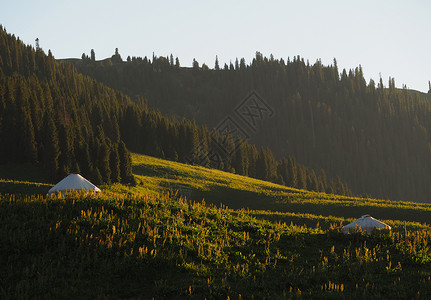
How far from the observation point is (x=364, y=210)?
193 ft

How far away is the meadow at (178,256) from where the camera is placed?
36.6ft

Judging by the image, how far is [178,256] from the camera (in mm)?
13695

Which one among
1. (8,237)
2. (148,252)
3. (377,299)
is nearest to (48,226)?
(8,237)

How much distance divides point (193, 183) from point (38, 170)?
99.9 ft

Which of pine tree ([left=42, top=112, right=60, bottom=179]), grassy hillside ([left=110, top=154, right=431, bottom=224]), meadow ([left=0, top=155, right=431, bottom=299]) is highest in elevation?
pine tree ([left=42, top=112, right=60, bottom=179])

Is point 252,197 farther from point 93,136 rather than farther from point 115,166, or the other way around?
point 93,136

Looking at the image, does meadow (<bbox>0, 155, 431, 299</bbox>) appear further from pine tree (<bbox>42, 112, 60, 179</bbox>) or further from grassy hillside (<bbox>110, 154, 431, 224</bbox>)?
pine tree (<bbox>42, 112, 60, 179</bbox>)

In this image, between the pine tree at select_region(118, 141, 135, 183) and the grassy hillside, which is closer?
the grassy hillside

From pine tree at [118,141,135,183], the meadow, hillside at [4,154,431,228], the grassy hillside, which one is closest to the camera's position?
the meadow

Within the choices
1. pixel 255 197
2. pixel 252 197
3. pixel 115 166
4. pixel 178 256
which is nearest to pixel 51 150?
pixel 115 166

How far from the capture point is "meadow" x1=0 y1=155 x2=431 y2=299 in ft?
36.6

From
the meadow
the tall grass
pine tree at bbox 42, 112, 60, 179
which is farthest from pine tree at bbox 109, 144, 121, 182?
the tall grass

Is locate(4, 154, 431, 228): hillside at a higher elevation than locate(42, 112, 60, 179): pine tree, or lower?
lower

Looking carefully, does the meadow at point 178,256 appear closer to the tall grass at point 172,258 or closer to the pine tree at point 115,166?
the tall grass at point 172,258
